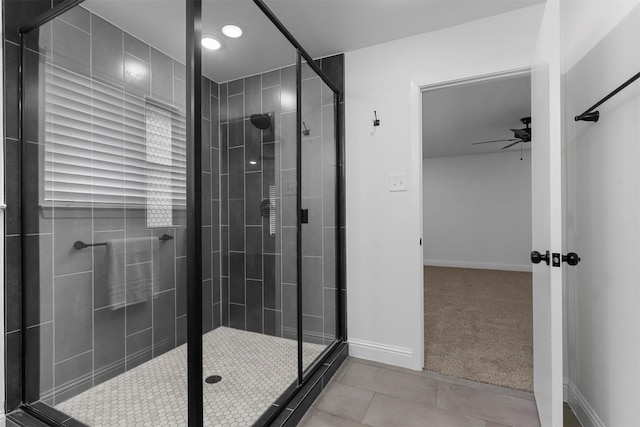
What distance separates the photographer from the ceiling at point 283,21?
4.43 feet

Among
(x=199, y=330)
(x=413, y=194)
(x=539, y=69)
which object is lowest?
(x=199, y=330)

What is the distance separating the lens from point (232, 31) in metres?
1.49

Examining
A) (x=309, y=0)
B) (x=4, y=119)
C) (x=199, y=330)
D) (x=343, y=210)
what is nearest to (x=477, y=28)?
(x=309, y=0)

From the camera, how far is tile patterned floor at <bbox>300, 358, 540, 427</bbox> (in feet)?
5.22

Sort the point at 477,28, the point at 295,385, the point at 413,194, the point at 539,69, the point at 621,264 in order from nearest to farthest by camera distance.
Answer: the point at 621,264 → the point at 539,69 → the point at 295,385 → the point at 477,28 → the point at 413,194

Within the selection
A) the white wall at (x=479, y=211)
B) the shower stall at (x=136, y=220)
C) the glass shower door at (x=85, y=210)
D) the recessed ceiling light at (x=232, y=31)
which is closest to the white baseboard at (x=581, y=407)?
the shower stall at (x=136, y=220)

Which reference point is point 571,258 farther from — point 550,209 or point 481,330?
point 481,330

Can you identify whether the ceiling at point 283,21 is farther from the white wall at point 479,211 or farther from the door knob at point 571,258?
the white wall at point 479,211

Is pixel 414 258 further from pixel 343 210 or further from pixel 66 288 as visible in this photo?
pixel 66 288

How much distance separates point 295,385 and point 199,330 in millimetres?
926

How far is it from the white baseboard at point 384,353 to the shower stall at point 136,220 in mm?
712

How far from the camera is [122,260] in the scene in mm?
1594

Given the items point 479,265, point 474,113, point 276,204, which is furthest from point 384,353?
point 479,265

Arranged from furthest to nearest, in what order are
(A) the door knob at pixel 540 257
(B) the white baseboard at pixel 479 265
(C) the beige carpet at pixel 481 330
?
1. (B) the white baseboard at pixel 479 265
2. (C) the beige carpet at pixel 481 330
3. (A) the door knob at pixel 540 257
